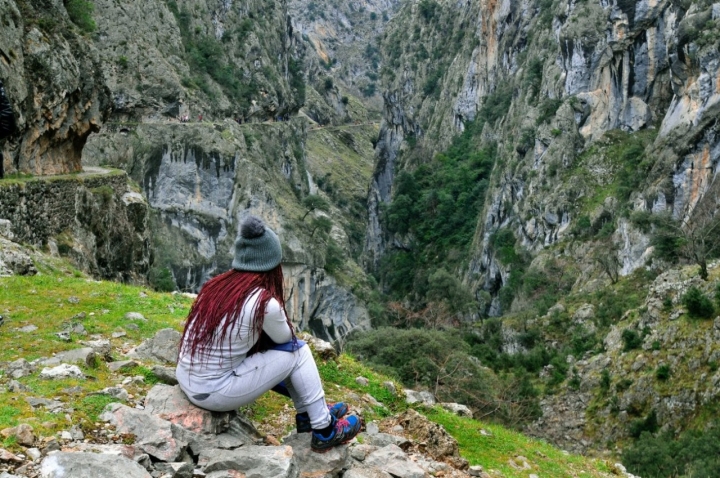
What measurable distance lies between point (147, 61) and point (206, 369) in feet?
192

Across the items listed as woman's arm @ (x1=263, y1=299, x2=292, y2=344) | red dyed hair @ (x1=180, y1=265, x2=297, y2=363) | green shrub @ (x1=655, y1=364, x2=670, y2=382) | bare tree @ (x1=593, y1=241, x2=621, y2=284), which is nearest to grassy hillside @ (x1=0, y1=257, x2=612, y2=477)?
red dyed hair @ (x1=180, y1=265, x2=297, y2=363)

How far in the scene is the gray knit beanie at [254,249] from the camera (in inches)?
225

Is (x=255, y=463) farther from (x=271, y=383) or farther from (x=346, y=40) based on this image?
(x=346, y=40)

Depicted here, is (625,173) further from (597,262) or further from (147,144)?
(147,144)

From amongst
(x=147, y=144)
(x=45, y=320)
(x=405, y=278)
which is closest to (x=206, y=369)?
(x=45, y=320)

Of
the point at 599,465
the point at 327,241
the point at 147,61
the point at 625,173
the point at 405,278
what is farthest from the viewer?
the point at 405,278

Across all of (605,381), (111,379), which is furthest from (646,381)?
(111,379)

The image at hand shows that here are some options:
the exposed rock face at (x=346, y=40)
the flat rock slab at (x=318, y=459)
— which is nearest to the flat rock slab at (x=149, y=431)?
the flat rock slab at (x=318, y=459)

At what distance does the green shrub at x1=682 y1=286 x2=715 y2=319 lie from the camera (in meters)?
24.3

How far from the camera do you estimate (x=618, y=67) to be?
181 feet

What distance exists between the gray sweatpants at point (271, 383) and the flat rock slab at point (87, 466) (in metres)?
1.01

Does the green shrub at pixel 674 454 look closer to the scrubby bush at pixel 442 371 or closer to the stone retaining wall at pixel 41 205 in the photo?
the scrubby bush at pixel 442 371

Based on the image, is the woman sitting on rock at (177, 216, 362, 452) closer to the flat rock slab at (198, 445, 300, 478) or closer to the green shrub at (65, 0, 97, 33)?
the flat rock slab at (198, 445, 300, 478)

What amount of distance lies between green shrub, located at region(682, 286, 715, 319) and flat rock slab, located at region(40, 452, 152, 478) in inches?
947
